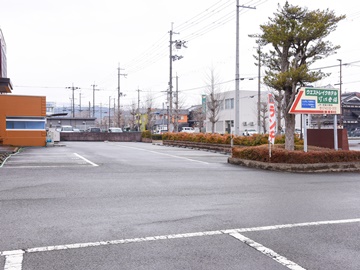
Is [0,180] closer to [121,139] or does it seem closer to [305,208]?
[305,208]

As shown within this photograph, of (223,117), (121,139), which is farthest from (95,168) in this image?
(223,117)

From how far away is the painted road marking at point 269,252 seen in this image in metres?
4.13

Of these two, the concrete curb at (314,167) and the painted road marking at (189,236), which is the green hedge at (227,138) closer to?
the concrete curb at (314,167)

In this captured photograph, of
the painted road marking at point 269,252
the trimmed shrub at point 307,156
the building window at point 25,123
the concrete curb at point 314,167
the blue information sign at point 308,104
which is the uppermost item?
the blue information sign at point 308,104

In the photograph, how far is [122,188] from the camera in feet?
30.0

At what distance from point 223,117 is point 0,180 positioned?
165ft

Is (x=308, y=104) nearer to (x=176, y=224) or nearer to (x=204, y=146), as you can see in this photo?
(x=176, y=224)

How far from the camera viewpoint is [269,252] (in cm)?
455

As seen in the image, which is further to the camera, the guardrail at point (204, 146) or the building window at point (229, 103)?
the building window at point (229, 103)

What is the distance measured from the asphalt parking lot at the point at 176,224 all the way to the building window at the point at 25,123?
18.9 meters

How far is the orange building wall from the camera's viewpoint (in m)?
27.2

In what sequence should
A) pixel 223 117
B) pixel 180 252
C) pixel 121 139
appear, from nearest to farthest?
pixel 180 252
pixel 121 139
pixel 223 117

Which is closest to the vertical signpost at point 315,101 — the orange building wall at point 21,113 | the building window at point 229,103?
the orange building wall at point 21,113

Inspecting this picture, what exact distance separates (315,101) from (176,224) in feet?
36.1
